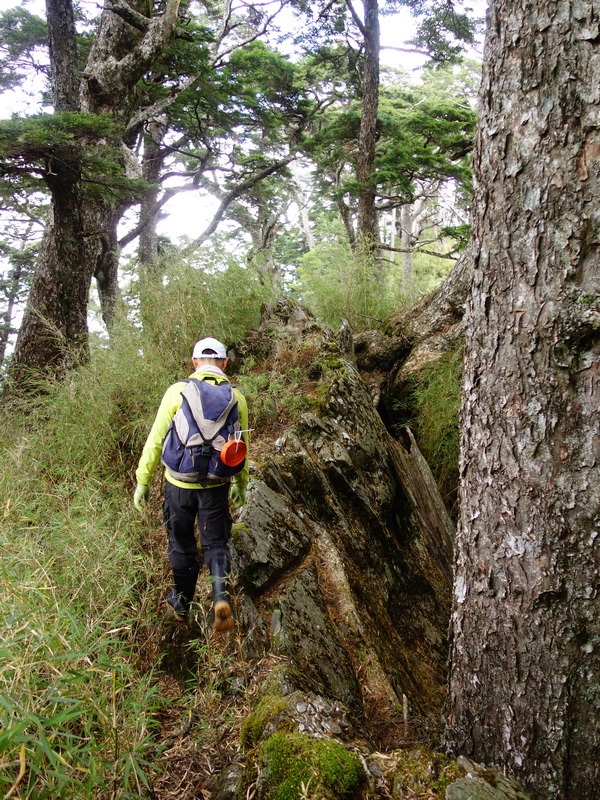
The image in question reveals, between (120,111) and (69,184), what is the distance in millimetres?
1660

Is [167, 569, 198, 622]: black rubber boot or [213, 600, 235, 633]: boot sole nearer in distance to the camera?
[213, 600, 235, 633]: boot sole

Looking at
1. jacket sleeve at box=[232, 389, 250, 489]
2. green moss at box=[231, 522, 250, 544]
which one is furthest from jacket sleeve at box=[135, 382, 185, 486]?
green moss at box=[231, 522, 250, 544]

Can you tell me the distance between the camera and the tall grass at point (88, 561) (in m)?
1.67

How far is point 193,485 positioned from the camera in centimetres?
314

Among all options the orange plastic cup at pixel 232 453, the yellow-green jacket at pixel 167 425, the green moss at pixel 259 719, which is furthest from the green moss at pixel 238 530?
the green moss at pixel 259 719

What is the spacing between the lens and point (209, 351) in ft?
11.6

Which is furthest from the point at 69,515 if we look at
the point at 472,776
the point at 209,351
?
the point at 472,776

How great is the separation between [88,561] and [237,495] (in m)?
1.02

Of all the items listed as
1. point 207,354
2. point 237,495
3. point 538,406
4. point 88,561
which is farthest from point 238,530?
point 538,406

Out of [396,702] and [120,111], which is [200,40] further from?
[396,702]

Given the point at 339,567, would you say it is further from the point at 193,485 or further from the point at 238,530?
the point at 193,485

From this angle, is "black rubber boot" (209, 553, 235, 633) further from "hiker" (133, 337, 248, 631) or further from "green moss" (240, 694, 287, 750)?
"green moss" (240, 694, 287, 750)

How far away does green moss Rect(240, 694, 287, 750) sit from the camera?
2.33 metres

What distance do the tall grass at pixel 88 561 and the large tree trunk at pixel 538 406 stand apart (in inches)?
61.5
